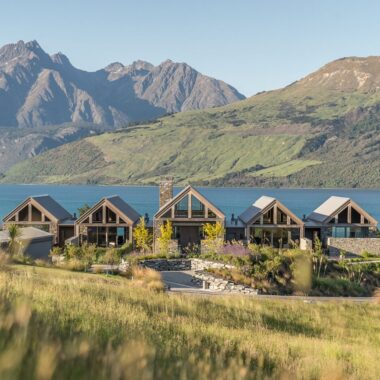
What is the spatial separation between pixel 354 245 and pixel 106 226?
87.1 ft

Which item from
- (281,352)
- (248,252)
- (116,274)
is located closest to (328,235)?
(248,252)

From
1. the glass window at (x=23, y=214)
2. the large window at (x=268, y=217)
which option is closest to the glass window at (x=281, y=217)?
the large window at (x=268, y=217)

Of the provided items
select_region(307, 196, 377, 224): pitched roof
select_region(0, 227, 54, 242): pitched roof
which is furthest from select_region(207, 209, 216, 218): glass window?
select_region(0, 227, 54, 242): pitched roof

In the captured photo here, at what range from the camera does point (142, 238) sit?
56250mm

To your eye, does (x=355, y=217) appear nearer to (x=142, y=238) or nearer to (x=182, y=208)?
(x=182, y=208)

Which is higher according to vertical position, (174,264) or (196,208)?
(196,208)

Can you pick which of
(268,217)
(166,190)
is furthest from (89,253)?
(268,217)

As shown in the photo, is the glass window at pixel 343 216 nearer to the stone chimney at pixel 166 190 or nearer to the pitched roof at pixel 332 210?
the pitched roof at pixel 332 210

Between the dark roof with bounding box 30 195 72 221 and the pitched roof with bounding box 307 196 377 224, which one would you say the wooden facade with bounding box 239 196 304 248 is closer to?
the pitched roof with bounding box 307 196 377 224

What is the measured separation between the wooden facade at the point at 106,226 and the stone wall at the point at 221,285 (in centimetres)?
2163

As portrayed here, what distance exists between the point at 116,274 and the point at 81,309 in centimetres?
2612

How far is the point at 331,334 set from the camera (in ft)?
58.4

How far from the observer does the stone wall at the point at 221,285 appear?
36.5 meters

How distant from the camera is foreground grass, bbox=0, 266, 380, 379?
5.64 metres
